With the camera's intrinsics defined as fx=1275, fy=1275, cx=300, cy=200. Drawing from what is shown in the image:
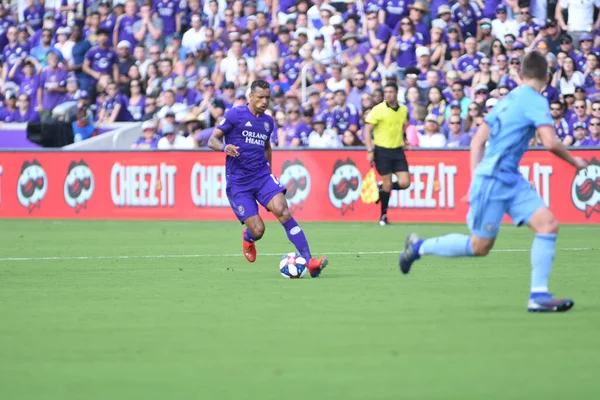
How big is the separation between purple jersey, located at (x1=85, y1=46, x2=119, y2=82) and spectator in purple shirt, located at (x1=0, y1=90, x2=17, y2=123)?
2219 mm

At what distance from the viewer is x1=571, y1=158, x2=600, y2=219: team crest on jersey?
21.2 meters

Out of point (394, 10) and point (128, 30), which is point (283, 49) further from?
point (128, 30)

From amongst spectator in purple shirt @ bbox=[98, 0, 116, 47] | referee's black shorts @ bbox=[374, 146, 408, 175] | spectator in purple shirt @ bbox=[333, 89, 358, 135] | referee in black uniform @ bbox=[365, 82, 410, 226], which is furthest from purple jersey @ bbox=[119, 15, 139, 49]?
referee's black shorts @ bbox=[374, 146, 408, 175]

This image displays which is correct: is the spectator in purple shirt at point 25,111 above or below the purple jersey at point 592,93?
below

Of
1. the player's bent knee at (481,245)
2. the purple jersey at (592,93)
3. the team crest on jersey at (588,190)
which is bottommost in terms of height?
the team crest on jersey at (588,190)

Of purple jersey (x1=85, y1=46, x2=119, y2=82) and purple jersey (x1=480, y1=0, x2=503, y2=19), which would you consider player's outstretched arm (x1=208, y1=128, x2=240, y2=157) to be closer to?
purple jersey (x1=480, y1=0, x2=503, y2=19)

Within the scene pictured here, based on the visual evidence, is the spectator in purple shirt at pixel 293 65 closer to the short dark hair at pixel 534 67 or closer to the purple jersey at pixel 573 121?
the purple jersey at pixel 573 121

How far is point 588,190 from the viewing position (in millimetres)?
21328

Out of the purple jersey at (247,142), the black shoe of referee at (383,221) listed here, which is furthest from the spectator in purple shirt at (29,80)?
the purple jersey at (247,142)

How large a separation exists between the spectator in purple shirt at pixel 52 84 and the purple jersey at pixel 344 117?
320 inches

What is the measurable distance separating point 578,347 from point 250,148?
6.62m

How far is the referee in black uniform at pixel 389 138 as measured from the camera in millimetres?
21594

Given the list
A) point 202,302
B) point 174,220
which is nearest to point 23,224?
point 174,220

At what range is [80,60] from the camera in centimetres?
3075
